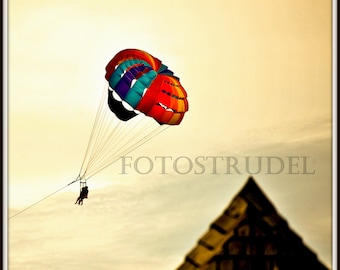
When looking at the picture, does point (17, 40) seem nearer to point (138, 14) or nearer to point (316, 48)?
point (138, 14)

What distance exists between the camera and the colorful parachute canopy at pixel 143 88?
213 inches

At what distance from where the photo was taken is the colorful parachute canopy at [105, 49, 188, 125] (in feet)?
17.8

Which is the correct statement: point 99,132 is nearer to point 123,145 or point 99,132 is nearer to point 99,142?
point 99,142

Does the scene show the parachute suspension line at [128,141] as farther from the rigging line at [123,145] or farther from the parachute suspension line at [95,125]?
the parachute suspension line at [95,125]

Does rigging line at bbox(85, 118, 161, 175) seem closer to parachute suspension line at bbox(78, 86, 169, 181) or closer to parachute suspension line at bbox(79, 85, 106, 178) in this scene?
parachute suspension line at bbox(78, 86, 169, 181)

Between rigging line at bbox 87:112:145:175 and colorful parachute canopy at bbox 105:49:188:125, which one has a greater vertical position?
colorful parachute canopy at bbox 105:49:188:125

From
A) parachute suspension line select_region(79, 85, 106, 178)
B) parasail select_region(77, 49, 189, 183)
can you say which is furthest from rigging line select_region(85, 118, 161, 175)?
parachute suspension line select_region(79, 85, 106, 178)

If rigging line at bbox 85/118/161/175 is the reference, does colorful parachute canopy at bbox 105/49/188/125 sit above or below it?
above

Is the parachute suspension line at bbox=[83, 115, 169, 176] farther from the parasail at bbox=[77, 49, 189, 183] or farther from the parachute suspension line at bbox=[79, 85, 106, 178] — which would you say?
the parachute suspension line at bbox=[79, 85, 106, 178]

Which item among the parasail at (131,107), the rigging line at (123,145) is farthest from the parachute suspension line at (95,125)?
the rigging line at (123,145)

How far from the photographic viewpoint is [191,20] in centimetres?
563

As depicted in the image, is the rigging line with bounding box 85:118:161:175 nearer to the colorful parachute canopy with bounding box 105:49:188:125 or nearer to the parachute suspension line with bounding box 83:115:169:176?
the parachute suspension line with bounding box 83:115:169:176

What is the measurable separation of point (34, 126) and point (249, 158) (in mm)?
1521

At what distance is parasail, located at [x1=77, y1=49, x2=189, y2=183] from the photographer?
5.43 meters
